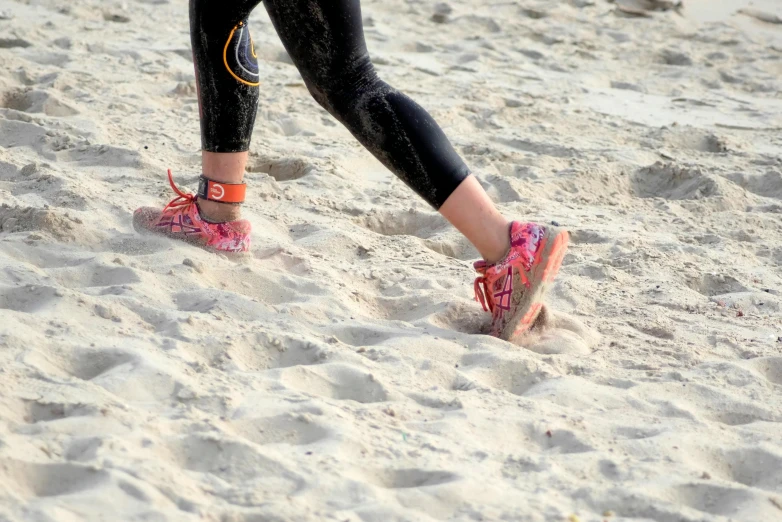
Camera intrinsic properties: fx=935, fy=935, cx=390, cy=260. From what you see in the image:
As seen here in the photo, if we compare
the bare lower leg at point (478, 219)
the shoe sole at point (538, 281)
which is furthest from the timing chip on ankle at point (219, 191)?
the shoe sole at point (538, 281)

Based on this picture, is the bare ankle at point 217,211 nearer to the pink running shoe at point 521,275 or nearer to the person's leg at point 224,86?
the person's leg at point 224,86

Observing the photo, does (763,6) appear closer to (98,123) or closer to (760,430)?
(98,123)

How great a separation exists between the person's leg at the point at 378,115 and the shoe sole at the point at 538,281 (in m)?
0.10

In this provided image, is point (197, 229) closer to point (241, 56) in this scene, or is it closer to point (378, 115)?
point (241, 56)

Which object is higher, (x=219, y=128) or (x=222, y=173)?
(x=219, y=128)

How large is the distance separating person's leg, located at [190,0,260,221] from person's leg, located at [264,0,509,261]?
12.8 inches

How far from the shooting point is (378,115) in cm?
221

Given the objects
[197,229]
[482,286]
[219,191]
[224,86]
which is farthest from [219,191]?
[482,286]

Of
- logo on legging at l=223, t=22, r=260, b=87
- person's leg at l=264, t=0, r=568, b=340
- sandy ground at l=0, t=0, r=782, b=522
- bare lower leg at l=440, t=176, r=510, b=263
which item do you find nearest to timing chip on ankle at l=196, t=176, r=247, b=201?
sandy ground at l=0, t=0, r=782, b=522

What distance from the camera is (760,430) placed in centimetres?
202

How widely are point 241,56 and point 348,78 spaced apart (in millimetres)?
497

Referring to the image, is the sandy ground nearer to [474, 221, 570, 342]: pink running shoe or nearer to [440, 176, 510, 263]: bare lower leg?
[474, 221, 570, 342]: pink running shoe

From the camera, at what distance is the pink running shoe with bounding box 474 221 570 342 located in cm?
232

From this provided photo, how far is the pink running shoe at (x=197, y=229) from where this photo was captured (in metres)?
2.73
